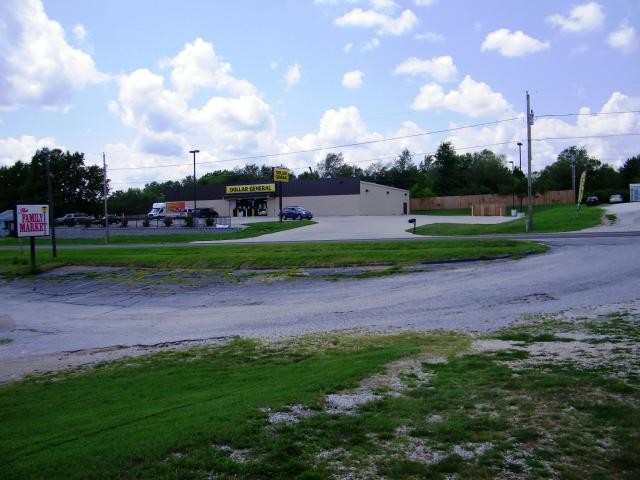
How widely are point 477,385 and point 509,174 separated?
11148 centimetres

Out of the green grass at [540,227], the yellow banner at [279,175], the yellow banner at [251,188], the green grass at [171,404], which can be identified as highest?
the yellow banner at [279,175]

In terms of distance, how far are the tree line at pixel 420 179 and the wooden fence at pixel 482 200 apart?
1.89m

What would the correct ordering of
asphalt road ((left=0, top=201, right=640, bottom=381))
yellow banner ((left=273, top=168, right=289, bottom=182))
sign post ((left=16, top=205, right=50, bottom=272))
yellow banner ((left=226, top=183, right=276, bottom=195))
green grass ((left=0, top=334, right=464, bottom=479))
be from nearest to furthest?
green grass ((left=0, top=334, right=464, bottom=479)), asphalt road ((left=0, top=201, right=640, bottom=381)), sign post ((left=16, top=205, right=50, bottom=272)), yellow banner ((left=273, top=168, right=289, bottom=182)), yellow banner ((left=226, top=183, right=276, bottom=195))

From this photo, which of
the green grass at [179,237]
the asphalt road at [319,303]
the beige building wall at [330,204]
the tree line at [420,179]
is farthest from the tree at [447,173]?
the asphalt road at [319,303]

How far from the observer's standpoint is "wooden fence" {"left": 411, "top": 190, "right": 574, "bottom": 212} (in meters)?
89.9

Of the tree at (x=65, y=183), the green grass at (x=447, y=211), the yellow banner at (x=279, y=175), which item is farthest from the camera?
the tree at (x=65, y=183)

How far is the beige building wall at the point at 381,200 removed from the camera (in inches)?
3120

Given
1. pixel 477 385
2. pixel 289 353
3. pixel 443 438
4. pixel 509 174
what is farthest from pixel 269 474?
pixel 509 174

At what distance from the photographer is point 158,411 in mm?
6625

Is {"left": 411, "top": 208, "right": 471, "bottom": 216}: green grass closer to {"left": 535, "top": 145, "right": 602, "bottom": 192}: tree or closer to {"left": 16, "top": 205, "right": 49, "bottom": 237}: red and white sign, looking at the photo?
{"left": 535, "top": 145, "right": 602, "bottom": 192}: tree

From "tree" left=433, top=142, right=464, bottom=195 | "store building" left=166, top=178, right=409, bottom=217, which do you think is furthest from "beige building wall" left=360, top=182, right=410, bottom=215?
"tree" left=433, top=142, right=464, bottom=195

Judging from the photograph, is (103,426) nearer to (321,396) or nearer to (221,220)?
(321,396)

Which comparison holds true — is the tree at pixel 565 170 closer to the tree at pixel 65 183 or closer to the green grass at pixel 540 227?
the green grass at pixel 540 227

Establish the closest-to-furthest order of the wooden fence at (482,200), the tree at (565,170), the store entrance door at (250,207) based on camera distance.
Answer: the store entrance door at (250,207) → the wooden fence at (482,200) → the tree at (565,170)
